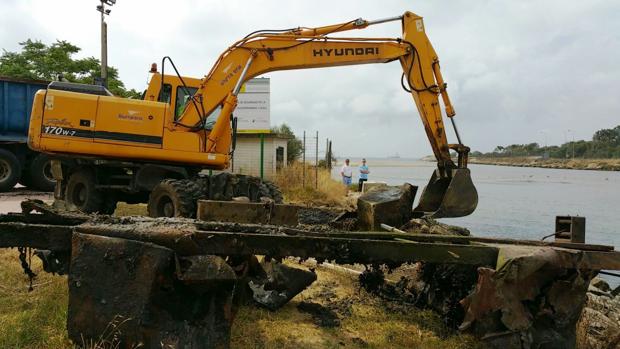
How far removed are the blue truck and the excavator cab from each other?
43.4ft

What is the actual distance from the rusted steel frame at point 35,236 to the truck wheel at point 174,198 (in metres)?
4.38

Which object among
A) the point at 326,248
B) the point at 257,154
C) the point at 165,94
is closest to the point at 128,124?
the point at 165,94

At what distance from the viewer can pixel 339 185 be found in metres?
21.1

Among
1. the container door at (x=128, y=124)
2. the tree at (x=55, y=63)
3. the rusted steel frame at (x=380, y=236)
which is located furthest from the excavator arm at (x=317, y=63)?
the tree at (x=55, y=63)

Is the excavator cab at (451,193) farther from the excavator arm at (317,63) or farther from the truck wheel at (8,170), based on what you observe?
the truck wheel at (8,170)

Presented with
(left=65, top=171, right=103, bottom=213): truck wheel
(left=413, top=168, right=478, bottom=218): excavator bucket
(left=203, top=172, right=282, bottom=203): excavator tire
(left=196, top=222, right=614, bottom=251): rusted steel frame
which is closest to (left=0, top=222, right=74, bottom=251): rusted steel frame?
(left=196, top=222, right=614, bottom=251): rusted steel frame

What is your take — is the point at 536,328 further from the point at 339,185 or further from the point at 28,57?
the point at 28,57

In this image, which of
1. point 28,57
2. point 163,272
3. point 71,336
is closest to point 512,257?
point 163,272

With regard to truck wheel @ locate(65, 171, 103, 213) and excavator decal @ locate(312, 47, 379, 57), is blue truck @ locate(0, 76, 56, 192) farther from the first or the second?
excavator decal @ locate(312, 47, 379, 57)

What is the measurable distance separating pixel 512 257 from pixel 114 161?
7.36 metres

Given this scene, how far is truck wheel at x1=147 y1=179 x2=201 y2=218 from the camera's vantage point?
7.92 m

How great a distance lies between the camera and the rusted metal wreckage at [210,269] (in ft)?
10.6

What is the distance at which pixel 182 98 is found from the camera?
930 centimetres

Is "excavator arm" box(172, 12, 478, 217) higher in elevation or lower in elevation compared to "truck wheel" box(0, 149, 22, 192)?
higher
